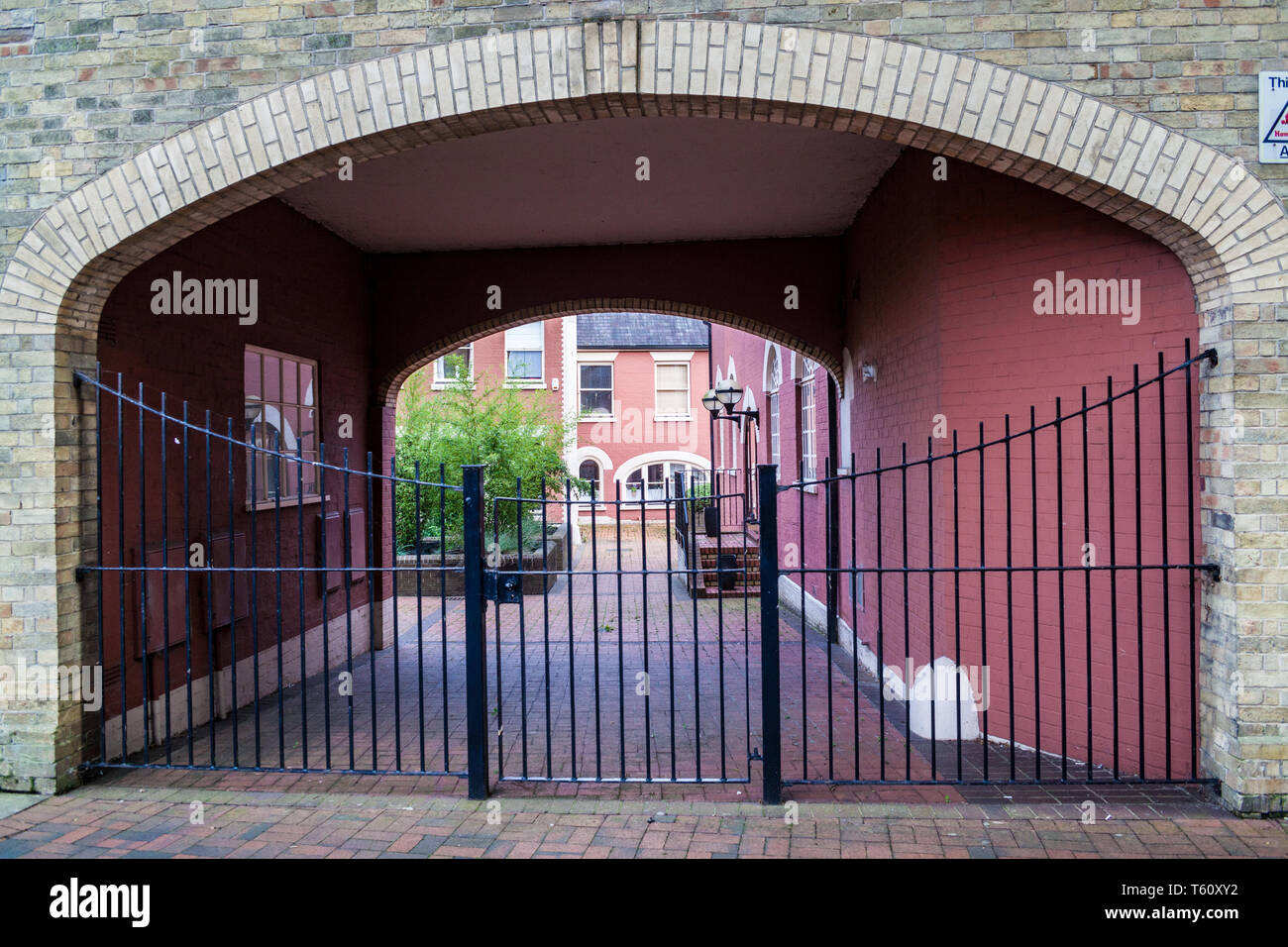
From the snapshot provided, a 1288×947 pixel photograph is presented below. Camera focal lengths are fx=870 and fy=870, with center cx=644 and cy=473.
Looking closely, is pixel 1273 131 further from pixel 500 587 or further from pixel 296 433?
pixel 296 433

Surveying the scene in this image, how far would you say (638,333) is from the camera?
2483cm

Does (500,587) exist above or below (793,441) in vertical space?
below

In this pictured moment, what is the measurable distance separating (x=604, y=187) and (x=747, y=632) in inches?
149

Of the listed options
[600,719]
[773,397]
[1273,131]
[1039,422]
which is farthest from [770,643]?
[773,397]

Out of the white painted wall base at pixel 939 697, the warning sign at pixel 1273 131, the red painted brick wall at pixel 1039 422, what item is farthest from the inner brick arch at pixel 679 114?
the white painted wall base at pixel 939 697

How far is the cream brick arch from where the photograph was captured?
4066mm

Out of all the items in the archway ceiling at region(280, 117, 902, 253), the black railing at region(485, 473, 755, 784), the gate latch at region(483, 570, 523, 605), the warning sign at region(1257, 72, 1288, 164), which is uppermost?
the archway ceiling at region(280, 117, 902, 253)

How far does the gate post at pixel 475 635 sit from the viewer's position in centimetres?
441

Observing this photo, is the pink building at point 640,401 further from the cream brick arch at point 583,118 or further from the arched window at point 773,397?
the cream brick arch at point 583,118

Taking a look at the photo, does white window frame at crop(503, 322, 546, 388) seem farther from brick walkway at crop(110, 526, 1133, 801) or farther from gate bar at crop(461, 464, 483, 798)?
gate bar at crop(461, 464, 483, 798)

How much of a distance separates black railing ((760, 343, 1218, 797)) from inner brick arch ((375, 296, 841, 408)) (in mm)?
3238

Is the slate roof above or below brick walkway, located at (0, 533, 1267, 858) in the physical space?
above

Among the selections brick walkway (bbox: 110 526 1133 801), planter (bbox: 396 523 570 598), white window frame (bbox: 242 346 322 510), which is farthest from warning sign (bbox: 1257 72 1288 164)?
planter (bbox: 396 523 570 598)

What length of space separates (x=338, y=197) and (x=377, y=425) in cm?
291
